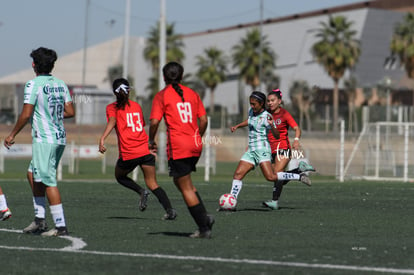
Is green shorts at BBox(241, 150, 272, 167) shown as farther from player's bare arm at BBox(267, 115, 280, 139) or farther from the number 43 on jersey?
the number 43 on jersey

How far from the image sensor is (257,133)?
15.0m

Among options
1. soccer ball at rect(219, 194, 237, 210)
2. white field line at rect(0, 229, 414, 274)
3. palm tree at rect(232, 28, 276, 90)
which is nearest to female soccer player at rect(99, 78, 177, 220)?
soccer ball at rect(219, 194, 237, 210)

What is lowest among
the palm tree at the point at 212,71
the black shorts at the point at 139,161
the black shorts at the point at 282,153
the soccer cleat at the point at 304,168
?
the soccer cleat at the point at 304,168

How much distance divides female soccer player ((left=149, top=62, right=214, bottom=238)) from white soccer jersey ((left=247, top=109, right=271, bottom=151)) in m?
4.46

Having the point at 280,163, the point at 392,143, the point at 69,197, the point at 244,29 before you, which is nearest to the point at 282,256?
the point at 280,163

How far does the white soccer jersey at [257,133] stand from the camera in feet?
48.8

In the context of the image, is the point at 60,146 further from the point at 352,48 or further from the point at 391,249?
the point at 352,48

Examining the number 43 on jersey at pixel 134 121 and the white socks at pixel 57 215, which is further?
the number 43 on jersey at pixel 134 121

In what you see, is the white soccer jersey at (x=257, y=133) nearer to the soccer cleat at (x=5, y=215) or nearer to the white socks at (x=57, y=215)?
the soccer cleat at (x=5, y=215)

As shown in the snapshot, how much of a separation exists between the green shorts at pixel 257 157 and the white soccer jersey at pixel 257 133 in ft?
0.21

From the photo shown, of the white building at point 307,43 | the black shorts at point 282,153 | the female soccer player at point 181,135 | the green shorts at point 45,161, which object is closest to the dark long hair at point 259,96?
the black shorts at point 282,153

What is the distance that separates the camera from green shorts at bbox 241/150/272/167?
14938 millimetres

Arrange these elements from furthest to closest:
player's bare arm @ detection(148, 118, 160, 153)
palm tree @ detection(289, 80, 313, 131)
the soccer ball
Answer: palm tree @ detection(289, 80, 313, 131) < the soccer ball < player's bare arm @ detection(148, 118, 160, 153)

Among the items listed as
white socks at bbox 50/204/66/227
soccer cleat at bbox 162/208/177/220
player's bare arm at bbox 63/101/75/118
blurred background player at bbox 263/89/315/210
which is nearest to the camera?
white socks at bbox 50/204/66/227
